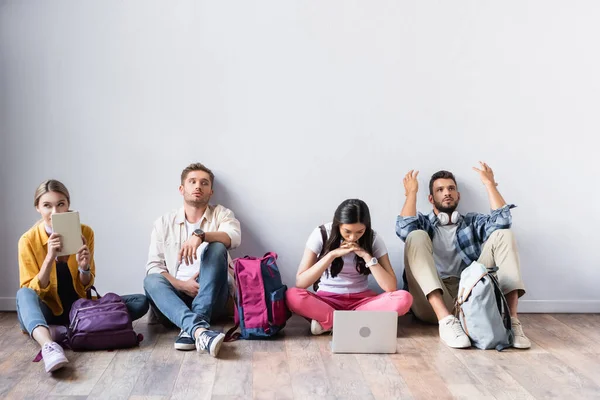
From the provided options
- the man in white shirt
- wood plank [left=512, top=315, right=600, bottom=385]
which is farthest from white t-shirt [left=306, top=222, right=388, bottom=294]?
wood plank [left=512, top=315, right=600, bottom=385]

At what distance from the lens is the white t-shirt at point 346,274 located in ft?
11.8

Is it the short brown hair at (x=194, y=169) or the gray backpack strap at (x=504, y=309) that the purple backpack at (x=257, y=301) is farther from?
the gray backpack strap at (x=504, y=309)

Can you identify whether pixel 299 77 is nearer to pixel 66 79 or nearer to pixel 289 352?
pixel 66 79

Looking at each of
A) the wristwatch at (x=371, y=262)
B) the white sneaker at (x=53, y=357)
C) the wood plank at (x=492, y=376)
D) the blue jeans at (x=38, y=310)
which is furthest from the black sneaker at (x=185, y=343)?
the wood plank at (x=492, y=376)

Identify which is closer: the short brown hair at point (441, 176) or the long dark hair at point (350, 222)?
the long dark hair at point (350, 222)

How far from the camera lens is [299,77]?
3.97m

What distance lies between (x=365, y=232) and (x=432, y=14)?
1.43m

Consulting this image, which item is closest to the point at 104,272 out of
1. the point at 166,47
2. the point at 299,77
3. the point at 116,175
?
the point at 116,175

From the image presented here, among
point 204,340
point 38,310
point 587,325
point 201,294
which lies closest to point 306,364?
point 204,340

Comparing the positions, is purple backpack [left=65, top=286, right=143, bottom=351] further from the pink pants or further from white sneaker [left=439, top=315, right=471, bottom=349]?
white sneaker [left=439, top=315, right=471, bottom=349]

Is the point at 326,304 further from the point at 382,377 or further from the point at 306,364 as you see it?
the point at 382,377

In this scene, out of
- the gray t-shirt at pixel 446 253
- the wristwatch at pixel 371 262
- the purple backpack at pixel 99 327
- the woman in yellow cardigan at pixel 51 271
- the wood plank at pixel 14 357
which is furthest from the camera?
the gray t-shirt at pixel 446 253

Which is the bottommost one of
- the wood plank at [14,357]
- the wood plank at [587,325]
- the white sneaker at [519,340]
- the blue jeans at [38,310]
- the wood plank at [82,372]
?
the wood plank at [14,357]

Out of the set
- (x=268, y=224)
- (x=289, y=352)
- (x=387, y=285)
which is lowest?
(x=289, y=352)
